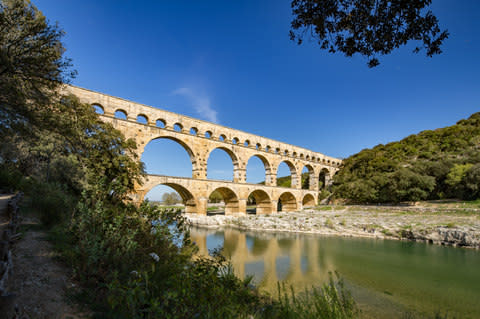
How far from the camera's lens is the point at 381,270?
22.5 ft

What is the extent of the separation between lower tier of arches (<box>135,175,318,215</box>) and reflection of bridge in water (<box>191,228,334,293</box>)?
24.2 ft

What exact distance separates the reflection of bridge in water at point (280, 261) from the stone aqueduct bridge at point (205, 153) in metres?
7.80

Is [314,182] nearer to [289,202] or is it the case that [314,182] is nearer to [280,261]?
[289,202]

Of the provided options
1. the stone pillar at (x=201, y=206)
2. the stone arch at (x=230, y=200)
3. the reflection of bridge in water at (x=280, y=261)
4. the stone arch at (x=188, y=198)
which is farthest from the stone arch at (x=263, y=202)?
the reflection of bridge in water at (x=280, y=261)

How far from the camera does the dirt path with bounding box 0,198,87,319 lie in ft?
6.37

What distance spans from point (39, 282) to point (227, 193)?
776 inches

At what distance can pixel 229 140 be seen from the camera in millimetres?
21984

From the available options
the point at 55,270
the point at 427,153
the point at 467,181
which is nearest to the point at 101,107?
the point at 55,270

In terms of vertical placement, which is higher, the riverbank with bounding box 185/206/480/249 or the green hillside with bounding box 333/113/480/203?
the green hillside with bounding box 333/113/480/203

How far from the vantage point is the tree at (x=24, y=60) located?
4742 millimetres

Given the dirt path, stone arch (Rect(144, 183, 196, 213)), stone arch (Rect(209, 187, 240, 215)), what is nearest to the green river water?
the dirt path

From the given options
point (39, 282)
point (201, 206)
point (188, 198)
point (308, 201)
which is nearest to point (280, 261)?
point (39, 282)

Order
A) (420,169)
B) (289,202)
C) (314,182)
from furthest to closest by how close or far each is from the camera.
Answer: (314,182) → (289,202) → (420,169)

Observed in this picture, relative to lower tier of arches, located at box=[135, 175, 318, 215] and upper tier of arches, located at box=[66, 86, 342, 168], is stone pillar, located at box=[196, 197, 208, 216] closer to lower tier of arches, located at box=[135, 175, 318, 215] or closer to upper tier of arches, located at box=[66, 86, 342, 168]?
lower tier of arches, located at box=[135, 175, 318, 215]
